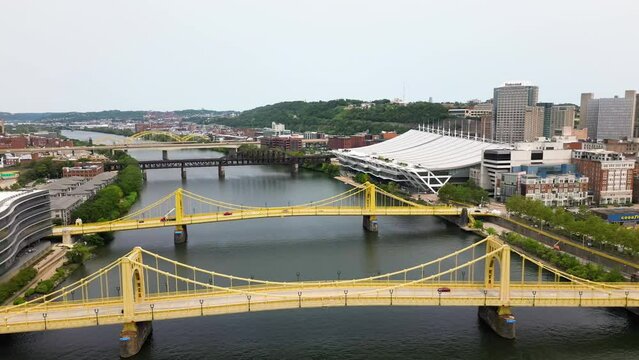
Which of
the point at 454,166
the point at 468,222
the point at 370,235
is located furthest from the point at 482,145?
the point at 370,235

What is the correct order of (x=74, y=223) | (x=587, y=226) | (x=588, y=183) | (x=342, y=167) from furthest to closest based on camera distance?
(x=342, y=167), (x=588, y=183), (x=74, y=223), (x=587, y=226)

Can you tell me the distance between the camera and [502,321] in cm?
1705

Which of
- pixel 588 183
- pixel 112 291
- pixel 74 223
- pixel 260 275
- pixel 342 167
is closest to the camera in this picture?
pixel 112 291

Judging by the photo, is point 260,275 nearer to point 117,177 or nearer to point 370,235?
point 370,235

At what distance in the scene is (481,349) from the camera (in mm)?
16688

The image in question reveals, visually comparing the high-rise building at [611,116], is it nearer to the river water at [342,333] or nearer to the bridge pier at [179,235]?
the river water at [342,333]

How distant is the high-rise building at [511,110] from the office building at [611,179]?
2062 inches

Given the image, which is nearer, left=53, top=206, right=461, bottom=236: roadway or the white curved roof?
left=53, top=206, right=461, bottom=236: roadway

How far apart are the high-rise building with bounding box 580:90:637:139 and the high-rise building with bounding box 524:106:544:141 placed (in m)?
9.34

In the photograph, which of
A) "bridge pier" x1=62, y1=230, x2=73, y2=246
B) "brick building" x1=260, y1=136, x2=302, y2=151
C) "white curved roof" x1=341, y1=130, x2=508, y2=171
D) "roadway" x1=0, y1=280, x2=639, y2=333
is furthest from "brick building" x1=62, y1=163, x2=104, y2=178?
"roadway" x1=0, y1=280, x2=639, y2=333

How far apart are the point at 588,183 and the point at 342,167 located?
30.0 meters

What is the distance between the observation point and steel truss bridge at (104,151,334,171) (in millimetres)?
60588

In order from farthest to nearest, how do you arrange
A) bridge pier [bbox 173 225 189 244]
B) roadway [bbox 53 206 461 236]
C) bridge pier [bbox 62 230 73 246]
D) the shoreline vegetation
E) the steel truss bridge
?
the steel truss bridge
bridge pier [bbox 173 225 189 244]
roadway [bbox 53 206 461 236]
bridge pier [bbox 62 230 73 246]
the shoreline vegetation

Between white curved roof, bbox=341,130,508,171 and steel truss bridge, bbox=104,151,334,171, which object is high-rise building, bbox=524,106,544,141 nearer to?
white curved roof, bbox=341,130,508,171
